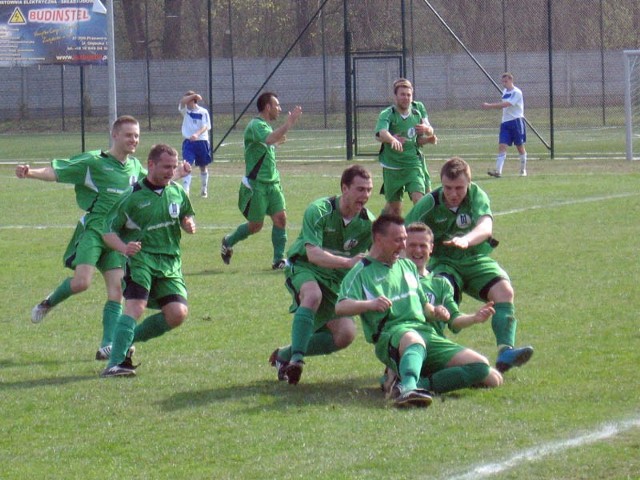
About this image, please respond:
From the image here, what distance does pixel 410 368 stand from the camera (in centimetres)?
685

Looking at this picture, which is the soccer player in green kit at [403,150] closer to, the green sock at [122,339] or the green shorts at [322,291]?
the green shorts at [322,291]

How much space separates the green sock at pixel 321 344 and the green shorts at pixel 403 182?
6.15m

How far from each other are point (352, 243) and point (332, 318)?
506 millimetres

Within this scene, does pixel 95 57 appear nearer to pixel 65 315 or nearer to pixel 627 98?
pixel 627 98

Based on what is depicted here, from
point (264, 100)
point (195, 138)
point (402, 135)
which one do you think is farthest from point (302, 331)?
point (195, 138)

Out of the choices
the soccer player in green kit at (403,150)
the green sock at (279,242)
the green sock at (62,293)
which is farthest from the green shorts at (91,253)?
the soccer player in green kit at (403,150)

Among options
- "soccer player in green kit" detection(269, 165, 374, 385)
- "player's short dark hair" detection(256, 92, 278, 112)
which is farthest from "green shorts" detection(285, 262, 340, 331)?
"player's short dark hair" detection(256, 92, 278, 112)

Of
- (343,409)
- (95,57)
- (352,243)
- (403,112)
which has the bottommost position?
(343,409)

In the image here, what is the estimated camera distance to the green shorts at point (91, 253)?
908 cm

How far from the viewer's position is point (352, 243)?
7.92 meters

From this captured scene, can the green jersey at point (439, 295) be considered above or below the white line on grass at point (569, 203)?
below

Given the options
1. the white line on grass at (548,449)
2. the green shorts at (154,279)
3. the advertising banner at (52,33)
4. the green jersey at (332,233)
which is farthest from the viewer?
the advertising banner at (52,33)

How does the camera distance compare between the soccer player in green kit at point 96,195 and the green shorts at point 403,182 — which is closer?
the soccer player in green kit at point 96,195

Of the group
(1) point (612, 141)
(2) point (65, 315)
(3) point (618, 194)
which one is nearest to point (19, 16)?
(1) point (612, 141)
